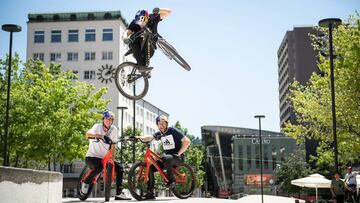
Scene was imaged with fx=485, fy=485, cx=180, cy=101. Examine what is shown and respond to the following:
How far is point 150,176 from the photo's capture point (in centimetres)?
1155

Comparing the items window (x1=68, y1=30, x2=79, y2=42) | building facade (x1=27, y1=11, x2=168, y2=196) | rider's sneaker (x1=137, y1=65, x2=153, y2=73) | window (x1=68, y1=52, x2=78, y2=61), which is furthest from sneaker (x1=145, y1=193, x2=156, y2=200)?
window (x1=68, y1=30, x2=79, y2=42)

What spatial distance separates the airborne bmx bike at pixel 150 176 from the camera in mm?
11477

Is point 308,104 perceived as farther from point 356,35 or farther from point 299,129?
point 356,35

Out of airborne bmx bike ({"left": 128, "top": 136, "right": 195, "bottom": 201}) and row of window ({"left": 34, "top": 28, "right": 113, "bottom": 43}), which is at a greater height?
row of window ({"left": 34, "top": 28, "right": 113, "bottom": 43})

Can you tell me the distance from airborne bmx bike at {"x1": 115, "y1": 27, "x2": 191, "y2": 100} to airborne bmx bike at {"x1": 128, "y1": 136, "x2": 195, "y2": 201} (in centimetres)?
158

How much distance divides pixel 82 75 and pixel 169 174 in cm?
6179

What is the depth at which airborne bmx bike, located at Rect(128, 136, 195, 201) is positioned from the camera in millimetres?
11477

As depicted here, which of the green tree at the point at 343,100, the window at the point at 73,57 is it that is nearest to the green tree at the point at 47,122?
the green tree at the point at 343,100

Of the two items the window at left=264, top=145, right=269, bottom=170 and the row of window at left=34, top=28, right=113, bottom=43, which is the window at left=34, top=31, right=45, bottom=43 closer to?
the row of window at left=34, top=28, right=113, bottom=43

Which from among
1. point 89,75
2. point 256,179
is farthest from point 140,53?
point 256,179

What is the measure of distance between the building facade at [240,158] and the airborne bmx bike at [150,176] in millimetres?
86315

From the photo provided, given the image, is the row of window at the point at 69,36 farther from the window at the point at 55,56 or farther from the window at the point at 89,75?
the window at the point at 89,75

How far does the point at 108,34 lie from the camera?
70562 millimetres

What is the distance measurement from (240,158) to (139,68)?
9298 centimetres
